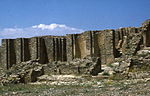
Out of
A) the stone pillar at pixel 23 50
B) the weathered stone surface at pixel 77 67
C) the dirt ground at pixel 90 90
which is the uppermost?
the stone pillar at pixel 23 50

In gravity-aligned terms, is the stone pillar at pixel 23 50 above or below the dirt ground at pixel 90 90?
above

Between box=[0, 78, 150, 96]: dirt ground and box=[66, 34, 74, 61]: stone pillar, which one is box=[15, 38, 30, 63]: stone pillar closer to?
box=[66, 34, 74, 61]: stone pillar

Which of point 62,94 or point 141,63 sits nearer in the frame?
point 62,94

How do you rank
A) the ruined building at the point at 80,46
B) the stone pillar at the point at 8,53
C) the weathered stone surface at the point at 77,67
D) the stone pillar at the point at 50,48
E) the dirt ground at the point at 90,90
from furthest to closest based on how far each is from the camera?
1. the stone pillar at the point at 8,53
2. the stone pillar at the point at 50,48
3. the ruined building at the point at 80,46
4. the weathered stone surface at the point at 77,67
5. the dirt ground at the point at 90,90

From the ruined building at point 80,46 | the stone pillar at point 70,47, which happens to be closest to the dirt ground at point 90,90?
the ruined building at point 80,46

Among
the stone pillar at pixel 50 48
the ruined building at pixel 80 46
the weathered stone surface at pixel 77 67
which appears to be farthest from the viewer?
the stone pillar at pixel 50 48

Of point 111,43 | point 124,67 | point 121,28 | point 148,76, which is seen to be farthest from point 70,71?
point 121,28

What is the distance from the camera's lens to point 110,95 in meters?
11.4

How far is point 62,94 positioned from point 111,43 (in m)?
20.6

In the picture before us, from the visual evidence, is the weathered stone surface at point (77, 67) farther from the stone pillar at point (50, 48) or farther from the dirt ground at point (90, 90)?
the stone pillar at point (50, 48)

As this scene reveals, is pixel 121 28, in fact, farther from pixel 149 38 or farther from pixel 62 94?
pixel 62 94

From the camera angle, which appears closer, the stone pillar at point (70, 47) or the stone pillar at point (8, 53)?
the stone pillar at point (70, 47)

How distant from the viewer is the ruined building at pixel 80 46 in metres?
30.4

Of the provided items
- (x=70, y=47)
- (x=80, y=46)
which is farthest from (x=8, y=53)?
(x=80, y=46)
